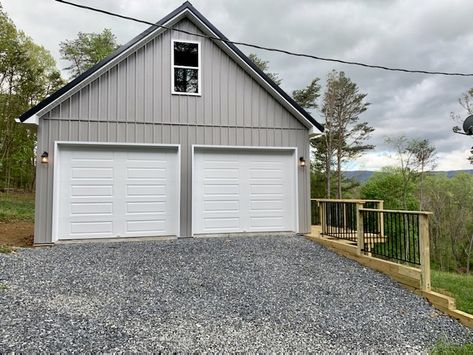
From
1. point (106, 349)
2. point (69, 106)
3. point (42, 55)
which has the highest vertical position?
point (42, 55)

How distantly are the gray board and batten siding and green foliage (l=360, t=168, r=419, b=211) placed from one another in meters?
11.2

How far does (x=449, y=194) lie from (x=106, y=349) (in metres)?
22.6

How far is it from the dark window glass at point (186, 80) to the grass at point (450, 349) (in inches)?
251

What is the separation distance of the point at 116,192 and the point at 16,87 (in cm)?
1224

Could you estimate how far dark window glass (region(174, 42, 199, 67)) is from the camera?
726cm

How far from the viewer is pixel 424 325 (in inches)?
135

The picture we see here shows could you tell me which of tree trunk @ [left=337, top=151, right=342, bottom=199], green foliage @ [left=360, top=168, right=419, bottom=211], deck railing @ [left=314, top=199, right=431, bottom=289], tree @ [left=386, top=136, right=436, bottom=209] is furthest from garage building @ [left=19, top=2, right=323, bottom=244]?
tree @ [left=386, top=136, right=436, bottom=209]

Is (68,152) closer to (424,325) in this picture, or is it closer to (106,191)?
(106,191)

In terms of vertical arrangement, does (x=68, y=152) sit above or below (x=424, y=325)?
above

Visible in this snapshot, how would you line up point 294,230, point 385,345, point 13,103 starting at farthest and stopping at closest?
point 13,103, point 294,230, point 385,345

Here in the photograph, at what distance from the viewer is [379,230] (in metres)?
6.21

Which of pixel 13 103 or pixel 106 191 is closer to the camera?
pixel 106 191

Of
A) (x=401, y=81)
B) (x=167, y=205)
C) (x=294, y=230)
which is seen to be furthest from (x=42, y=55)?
(x=401, y=81)

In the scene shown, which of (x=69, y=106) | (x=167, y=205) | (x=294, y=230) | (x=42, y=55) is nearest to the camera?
(x=69, y=106)
